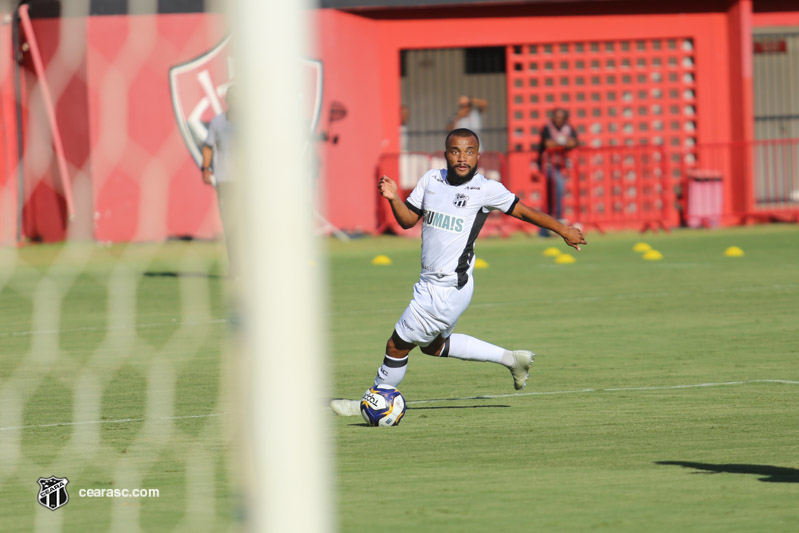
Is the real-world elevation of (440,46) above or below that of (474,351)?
above

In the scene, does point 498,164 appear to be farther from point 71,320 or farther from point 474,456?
point 474,456

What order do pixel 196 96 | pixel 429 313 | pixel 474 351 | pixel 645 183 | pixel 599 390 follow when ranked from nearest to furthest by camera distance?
pixel 429 313 → pixel 474 351 → pixel 599 390 → pixel 196 96 → pixel 645 183

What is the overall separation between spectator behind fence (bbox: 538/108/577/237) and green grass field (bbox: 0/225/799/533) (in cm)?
717

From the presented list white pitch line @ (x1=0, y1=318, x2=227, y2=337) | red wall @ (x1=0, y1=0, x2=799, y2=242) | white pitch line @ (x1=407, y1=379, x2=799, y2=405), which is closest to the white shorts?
white pitch line @ (x1=407, y1=379, x2=799, y2=405)

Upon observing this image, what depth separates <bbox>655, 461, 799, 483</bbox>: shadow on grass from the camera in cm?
543

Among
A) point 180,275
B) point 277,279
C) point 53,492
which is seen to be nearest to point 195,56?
point 180,275

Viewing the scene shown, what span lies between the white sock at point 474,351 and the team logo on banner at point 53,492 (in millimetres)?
2534

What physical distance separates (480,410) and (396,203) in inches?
47.0

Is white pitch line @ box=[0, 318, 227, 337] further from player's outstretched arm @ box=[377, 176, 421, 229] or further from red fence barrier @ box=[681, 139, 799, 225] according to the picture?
red fence barrier @ box=[681, 139, 799, 225]

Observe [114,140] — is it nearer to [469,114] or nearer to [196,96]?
[196,96]

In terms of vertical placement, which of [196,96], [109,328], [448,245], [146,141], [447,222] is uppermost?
[196,96]

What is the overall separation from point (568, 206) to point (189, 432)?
18651 mm

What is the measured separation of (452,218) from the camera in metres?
7.41

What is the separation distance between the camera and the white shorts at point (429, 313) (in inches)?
286
